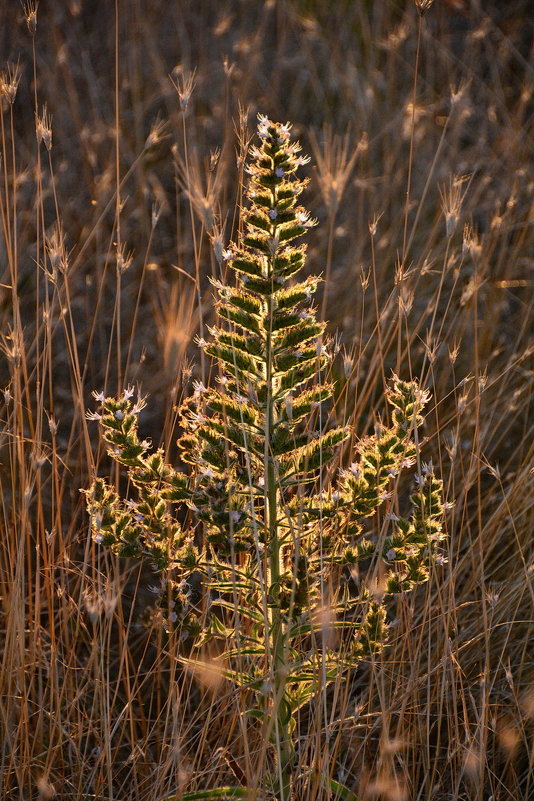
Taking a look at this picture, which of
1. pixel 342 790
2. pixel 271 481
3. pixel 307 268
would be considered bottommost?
pixel 342 790

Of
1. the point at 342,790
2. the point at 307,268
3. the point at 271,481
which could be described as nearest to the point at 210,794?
the point at 342,790

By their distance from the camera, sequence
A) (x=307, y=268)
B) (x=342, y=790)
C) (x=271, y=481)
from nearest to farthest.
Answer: (x=271, y=481)
(x=342, y=790)
(x=307, y=268)

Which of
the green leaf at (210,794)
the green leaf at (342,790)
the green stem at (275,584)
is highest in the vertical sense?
the green stem at (275,584)

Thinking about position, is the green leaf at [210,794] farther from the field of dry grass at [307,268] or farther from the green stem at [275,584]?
the field of dry grass at [307,268]

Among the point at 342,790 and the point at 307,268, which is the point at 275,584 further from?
the point at 307,268

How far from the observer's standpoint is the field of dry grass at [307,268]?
7.66 feet

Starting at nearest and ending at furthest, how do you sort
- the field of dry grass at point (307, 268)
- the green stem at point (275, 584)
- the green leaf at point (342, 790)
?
the green stem at point (275, 584) → the green leaf at point (342, 790) → the field of dry grass at point (307, 268)

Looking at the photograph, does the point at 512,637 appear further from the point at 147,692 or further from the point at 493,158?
the point at 493,158

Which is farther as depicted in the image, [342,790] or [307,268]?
[307,268]

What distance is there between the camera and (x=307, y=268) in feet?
12.1

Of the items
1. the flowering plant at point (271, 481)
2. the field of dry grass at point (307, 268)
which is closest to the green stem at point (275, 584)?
the flowering plant at point (271, 481)

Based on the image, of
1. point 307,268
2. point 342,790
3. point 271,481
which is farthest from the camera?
point 307,268

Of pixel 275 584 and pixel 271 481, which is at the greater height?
pixel 271 481

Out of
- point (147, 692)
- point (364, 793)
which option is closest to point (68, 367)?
point (147, 692)
